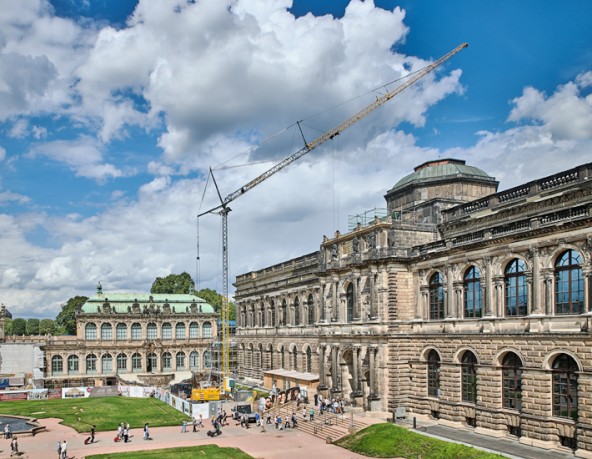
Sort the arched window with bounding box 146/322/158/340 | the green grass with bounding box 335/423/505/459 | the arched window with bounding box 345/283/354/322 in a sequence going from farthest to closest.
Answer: the arched window with bounding box 146/322/158/340
the arched window with bounding box 345/283/354/322
the green grass with bounding box 335/423/505/459

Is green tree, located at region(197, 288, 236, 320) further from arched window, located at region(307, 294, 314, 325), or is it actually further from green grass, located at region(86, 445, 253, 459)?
green grass, located at region(86, 445, 253, 459)

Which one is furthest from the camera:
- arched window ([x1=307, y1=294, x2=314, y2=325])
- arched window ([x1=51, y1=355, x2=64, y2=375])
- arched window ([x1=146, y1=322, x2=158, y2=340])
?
arched window ([x1=146, y1=322, x2=158, y2=340])

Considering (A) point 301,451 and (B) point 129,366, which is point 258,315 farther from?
(A) point 301,451

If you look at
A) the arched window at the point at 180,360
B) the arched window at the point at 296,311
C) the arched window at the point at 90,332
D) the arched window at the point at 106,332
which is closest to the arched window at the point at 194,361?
the arched window at the point at 180,360

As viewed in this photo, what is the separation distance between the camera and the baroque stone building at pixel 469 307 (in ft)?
124

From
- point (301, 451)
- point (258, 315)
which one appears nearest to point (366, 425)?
point (301, 451)

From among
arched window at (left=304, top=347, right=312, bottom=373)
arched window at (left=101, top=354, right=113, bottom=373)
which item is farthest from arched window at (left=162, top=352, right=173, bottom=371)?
arched window at (left=304, top=347, right=312, bottom=373)

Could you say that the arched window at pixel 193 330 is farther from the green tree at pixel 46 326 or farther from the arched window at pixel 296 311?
the green tree at pixel 46 326

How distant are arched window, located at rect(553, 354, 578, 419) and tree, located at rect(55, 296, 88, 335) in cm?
11891

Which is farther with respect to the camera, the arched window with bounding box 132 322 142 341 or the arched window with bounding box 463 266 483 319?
the arched window with bounding box 132 322 142 341

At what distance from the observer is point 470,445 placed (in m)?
39.2

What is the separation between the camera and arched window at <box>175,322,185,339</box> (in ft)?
349

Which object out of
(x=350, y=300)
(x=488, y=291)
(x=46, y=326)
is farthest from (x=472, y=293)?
(x=46, y=326)

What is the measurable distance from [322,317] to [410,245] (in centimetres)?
1319
